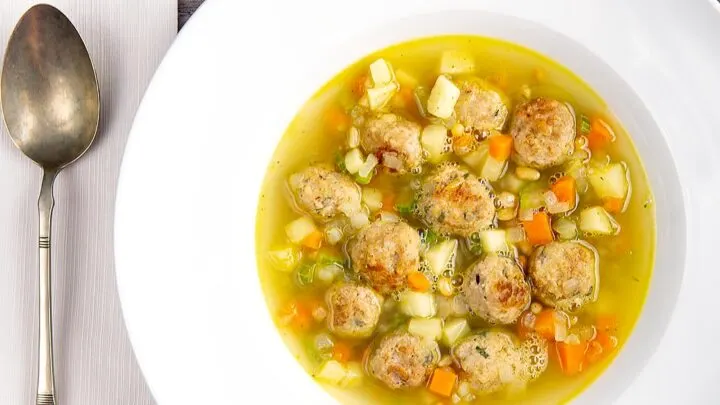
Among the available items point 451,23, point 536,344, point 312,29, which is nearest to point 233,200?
point 312,29

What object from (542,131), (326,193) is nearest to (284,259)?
(326,193)

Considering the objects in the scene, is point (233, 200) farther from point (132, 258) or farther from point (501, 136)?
point (501, 136)

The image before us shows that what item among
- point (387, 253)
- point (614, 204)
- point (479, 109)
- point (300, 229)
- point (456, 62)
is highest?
point (456, 62)

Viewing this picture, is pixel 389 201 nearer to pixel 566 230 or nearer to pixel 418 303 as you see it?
pixel 418 303

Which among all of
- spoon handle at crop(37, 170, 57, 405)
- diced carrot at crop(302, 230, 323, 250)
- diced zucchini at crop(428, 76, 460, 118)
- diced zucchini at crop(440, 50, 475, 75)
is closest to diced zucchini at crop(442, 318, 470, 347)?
diced carrot at crop(302, 230, 323, 250)

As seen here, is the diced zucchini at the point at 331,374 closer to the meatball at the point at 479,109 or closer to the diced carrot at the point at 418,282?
the diced carrot at the point at 418,282

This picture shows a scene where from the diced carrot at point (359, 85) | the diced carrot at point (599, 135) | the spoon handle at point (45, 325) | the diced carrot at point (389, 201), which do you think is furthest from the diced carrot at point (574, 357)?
the spoon handle at point (45, 325)

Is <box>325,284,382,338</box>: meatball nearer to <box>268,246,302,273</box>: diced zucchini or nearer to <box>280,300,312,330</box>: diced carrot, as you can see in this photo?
<box>280,300,312,330</box>: diced carrot
